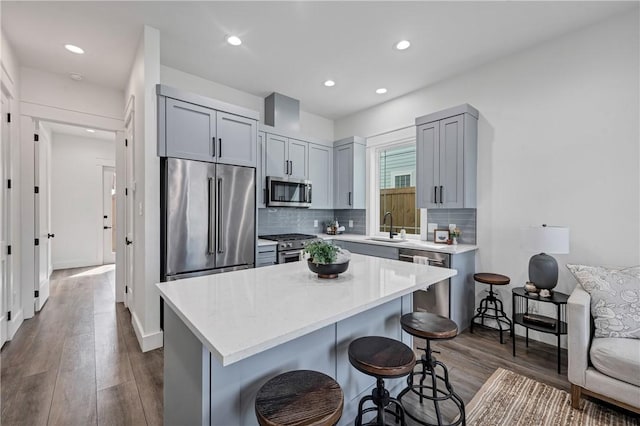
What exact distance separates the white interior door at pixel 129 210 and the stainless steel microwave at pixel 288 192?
5.36 ft

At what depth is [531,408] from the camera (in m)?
1.92

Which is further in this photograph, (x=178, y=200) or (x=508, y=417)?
(x=178, y=200)

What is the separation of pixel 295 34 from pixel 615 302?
3.41 metres

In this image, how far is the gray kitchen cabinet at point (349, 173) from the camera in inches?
181

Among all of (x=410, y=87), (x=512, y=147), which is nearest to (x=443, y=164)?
(x=512, y=147)

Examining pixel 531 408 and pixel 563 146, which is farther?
pixel 563 146

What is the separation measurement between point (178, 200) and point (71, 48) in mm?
1998

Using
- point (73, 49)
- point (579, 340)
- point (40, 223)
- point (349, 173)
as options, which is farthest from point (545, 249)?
point (40, 223)

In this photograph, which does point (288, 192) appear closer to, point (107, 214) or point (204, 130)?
point (204, 130)

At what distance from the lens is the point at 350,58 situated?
3242 mm

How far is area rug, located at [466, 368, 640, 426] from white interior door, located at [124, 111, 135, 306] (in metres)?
3.61

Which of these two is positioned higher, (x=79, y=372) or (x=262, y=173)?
(x=262, y=173)

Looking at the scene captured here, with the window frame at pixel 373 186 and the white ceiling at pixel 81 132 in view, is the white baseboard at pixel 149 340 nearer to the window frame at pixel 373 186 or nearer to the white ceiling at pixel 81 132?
the window frame at pixel 373 186

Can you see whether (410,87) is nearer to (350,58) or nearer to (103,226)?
(350,58)
